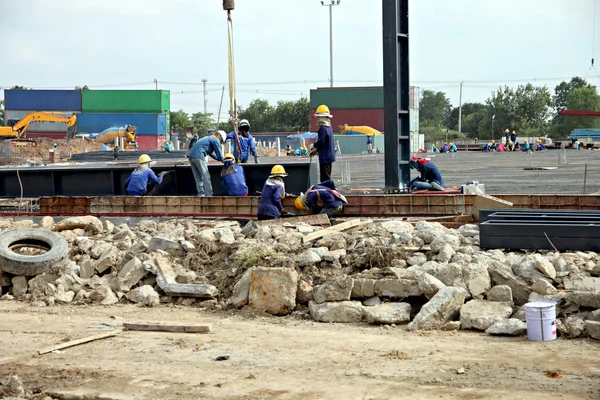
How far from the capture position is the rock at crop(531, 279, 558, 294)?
8.52 metres

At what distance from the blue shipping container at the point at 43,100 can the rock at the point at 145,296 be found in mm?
81538

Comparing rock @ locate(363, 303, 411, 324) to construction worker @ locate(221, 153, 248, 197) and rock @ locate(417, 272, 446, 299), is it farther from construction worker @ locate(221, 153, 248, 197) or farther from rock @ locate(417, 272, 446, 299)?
construction worker @ locate(221, 153, 248, 197)

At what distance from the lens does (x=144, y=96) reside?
292ft

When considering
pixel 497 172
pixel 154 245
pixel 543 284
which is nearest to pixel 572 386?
pixel 543 284

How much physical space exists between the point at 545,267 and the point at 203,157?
9246mm

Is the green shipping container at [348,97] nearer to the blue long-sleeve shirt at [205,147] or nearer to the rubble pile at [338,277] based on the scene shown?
the blue long-sleeve shirt at [205,147]

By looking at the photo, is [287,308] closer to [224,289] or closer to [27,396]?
[224,289]

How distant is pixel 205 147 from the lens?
54.6 ft

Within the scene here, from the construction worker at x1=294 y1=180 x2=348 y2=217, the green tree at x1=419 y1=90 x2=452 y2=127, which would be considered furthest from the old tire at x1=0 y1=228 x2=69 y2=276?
the green tree at x1=419 y1=90 x2=452 y2=127

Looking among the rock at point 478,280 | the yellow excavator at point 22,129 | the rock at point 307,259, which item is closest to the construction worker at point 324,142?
the rock at point 307,259

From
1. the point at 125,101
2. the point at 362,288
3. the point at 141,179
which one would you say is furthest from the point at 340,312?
the point at 125,101

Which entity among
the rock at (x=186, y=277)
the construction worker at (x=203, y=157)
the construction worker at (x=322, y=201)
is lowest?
the rock at (x=186, y=277)

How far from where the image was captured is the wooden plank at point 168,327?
849 centimetres

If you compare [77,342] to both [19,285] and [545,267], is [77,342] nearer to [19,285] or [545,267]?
[19,285]
